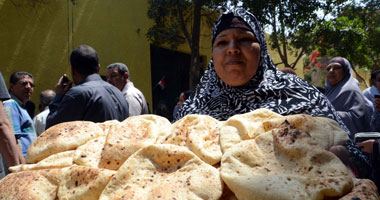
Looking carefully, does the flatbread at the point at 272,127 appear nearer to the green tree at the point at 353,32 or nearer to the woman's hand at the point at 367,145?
the woman's hand at the point at 367,145

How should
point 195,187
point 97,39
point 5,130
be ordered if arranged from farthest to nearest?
1. point 97,39
2. point 5,130
3. point 195,187

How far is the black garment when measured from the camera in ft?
8.86

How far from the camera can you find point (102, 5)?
8.22 m

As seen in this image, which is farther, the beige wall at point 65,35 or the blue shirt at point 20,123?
the beige wall at point 65,35

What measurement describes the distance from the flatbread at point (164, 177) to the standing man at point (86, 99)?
1.74 meters

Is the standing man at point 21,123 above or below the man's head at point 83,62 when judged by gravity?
below

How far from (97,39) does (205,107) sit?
21.9 ft

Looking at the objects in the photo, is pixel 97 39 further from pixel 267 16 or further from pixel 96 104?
pixel 96 104

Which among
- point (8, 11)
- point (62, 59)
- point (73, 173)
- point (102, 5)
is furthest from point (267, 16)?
point (73, 173)

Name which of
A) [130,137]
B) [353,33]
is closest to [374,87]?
[130,137]

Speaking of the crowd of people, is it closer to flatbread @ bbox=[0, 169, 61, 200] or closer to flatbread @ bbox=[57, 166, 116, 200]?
flatbread @ bbox=[57, 166, 116, 200]

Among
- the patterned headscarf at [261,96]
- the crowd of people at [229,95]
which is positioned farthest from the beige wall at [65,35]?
the patterned headscarf at [261,96]

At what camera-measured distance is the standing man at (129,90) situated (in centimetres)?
424

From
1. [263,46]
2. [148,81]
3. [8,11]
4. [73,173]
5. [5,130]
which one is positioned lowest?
[148,81]
